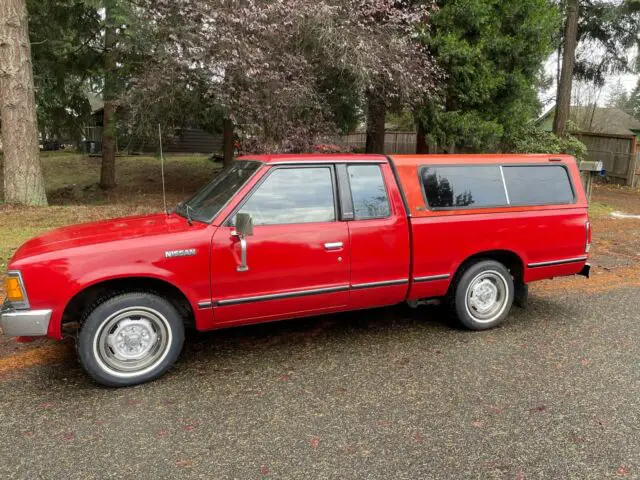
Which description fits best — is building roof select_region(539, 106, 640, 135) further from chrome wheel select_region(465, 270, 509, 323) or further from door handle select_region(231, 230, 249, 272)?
door handle select_region(231, 230, 249, 272)

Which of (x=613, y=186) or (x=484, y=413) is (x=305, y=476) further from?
(x=613, y=186)

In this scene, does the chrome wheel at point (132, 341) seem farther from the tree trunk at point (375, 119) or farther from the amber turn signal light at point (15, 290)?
the tree trunk at point (375, 119)

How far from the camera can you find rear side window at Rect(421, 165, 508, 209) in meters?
4.83

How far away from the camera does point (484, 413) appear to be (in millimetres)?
3463

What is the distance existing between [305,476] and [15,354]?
9.62 ft

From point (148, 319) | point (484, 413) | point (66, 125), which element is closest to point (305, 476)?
point (484, 413)

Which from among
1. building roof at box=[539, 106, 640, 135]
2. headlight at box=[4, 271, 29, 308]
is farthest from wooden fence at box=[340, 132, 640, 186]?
building roof at box=[539, 106, 640, 135]

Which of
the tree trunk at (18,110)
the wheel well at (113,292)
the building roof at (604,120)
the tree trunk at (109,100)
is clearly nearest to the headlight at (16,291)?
the wheel well at (113,292)

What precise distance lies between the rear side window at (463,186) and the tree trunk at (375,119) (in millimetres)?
6486

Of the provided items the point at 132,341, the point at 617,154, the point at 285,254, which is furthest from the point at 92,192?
the point at 617,154

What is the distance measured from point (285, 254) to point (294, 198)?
50 centimetres

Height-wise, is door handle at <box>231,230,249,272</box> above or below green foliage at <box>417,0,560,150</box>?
below

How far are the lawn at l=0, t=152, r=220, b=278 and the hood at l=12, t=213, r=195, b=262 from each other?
9.05 feet

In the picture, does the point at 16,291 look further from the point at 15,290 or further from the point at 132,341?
the point at 132,341
